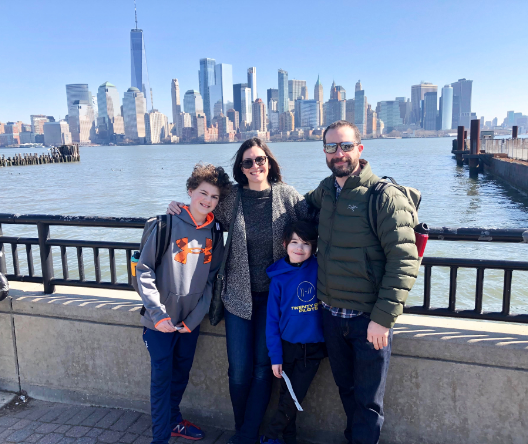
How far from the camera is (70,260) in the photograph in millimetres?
15102

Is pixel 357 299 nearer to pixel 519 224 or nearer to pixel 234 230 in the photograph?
pixel 234 230

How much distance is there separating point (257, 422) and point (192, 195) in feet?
5.32

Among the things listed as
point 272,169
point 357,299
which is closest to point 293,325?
point 357,299

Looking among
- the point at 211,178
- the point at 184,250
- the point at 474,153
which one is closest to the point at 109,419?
the point at 184,250

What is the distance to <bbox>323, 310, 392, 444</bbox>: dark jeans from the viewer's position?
2.79 meters

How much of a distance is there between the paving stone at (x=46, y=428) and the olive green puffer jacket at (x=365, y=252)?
2461 mm

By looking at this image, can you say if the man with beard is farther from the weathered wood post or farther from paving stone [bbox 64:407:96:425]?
the weathered wood post

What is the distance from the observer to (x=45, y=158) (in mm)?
94938

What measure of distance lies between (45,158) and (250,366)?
102487 millimetres

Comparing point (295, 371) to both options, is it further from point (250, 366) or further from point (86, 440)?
point (86, 440)

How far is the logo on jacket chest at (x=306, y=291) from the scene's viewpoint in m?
3.10

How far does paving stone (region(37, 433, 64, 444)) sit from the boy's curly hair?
2.16m

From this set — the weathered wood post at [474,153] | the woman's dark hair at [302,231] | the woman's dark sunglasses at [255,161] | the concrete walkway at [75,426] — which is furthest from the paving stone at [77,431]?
the weathered wood post at [474,153]

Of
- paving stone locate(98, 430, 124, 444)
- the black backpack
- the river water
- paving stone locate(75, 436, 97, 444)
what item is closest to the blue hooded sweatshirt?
the black backpack
